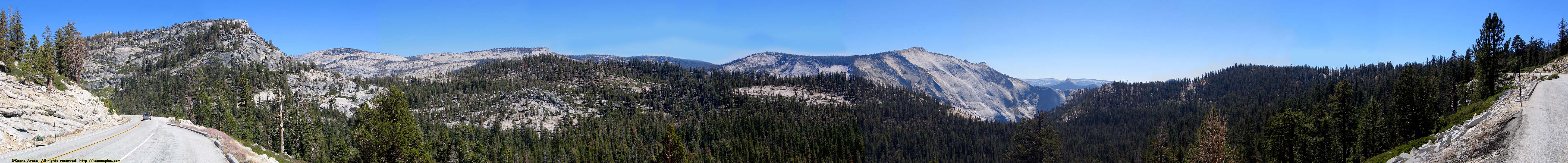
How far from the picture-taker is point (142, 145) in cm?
4419

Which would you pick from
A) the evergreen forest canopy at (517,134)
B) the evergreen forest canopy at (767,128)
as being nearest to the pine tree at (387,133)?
the evergreen forest canopy at (767,128)

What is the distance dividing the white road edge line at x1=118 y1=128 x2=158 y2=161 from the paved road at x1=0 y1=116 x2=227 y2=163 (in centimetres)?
4

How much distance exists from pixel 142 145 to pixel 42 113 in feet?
56.2

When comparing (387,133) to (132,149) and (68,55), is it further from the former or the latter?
(68,55)

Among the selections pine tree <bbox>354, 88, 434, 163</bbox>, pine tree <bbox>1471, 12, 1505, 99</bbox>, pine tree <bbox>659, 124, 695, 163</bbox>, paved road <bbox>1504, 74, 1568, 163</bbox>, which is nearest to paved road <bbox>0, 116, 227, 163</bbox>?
pine tree <bbox>354, 88, 434, 163</bbox>

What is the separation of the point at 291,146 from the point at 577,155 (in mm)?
63229

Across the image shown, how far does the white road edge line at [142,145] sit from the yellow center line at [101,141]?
6.10 feet

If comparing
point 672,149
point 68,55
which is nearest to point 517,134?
point 68,55

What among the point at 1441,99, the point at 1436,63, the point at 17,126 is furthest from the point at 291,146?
the point at 1436,63

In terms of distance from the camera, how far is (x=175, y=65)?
184 metres

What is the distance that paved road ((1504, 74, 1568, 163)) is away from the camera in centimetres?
3266

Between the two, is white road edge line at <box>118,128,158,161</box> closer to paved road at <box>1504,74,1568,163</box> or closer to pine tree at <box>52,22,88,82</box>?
pine tree at <box>52,22,88,82</box>

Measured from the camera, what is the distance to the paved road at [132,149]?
3662 cm

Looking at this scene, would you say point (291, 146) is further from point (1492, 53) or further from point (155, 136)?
point (1492, 53)
